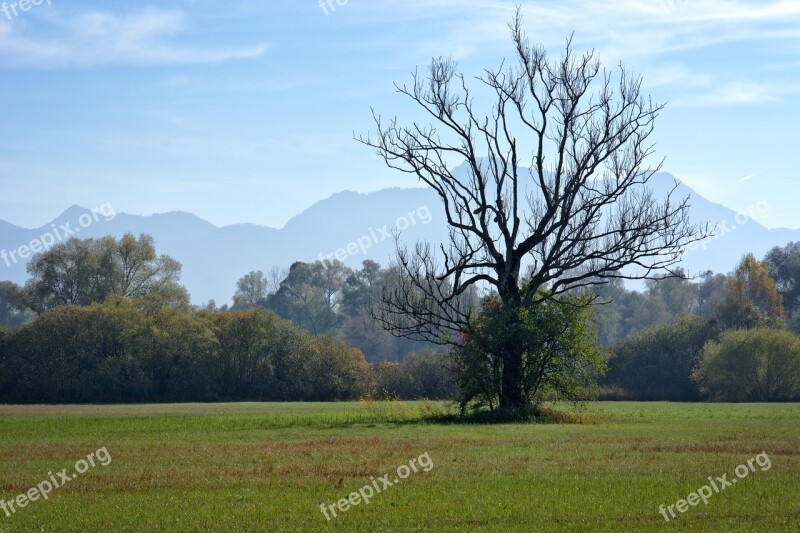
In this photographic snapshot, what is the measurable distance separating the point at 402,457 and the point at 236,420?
1858cm

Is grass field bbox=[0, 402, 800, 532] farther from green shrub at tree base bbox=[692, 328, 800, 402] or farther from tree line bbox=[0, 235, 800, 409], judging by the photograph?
green shrub at tree base bbox=[692, 328, 800, 402]

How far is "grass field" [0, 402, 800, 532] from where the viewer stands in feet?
48.6

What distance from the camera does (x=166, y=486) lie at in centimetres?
1838

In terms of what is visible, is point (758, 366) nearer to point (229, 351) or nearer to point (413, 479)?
point (229, 351)

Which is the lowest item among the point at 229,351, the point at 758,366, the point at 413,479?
the point at 413,479

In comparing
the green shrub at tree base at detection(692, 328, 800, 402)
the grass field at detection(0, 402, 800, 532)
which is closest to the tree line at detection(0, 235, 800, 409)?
the green shrub at tree base at detection(692, 328, 800, 402)

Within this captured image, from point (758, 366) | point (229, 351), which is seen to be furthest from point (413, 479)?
point (229, 351)

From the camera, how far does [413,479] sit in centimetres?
1898

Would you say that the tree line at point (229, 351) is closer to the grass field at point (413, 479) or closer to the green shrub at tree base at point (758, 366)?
the green shrub at tree base at point (758, 366)

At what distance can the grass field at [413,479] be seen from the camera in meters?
14.8

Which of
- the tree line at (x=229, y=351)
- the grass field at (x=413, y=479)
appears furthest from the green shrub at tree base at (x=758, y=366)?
the grass field at (x=413, y=479)

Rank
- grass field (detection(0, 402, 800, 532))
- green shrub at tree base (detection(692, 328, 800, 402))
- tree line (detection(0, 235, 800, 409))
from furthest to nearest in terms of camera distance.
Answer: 1. tree line (detection(0, 235, 800, 409))
2. green shrub at tree base (detection(692, 328, 800, 402))
3. grass field (detection(0, 402, 800, 532))

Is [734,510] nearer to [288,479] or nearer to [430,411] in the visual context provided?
[288,479]

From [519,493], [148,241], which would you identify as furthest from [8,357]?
[519,493]
